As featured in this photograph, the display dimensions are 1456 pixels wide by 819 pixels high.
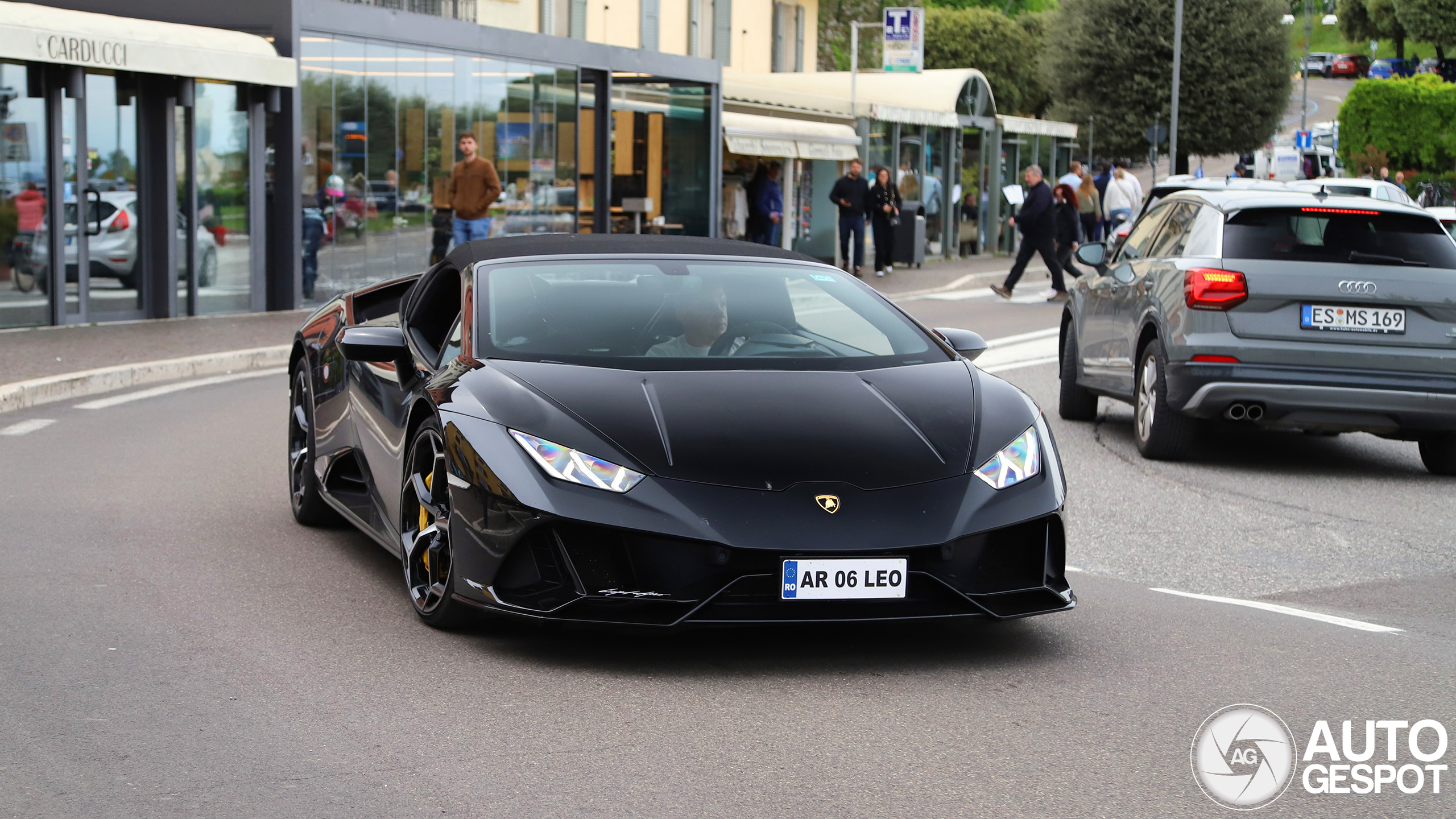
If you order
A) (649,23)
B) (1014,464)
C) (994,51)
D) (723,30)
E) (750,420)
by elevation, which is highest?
(994,51)

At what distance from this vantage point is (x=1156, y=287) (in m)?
10.6

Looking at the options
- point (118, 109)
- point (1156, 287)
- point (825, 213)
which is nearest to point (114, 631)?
point (1156, 287)

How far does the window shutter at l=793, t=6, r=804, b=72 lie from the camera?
165ft

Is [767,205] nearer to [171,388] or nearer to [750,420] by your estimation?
[171,388]

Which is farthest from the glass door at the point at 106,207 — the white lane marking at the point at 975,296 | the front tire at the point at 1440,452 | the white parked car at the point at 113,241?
the front tire at the point at 1440,452

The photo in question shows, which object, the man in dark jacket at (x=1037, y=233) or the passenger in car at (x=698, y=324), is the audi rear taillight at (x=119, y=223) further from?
the passenger in car at (x=698, y=324)

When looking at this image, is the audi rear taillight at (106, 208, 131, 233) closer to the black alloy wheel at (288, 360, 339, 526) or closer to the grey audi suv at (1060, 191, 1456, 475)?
the black alloy wheel at (288, 360, 339, 526)

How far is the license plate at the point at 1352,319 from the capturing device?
9797 millimetres

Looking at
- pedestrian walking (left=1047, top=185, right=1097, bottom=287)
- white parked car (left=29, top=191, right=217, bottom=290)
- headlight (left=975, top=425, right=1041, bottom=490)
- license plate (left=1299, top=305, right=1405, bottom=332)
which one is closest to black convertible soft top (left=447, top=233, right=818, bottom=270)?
headlight (left=975, top=425, right=1041, bottom=490)

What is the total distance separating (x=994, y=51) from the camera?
86.3 metres

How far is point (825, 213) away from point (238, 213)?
624 inches

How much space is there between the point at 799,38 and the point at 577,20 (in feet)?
43.4

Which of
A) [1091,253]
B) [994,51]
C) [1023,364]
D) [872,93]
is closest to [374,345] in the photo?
[1091,253]

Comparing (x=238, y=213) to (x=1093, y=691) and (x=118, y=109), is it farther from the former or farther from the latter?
(x=1093, y=691)
